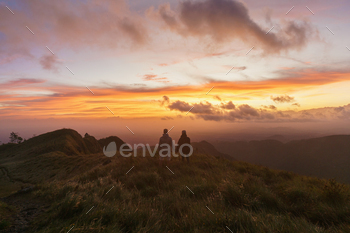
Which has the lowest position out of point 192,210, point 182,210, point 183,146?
point 182,210

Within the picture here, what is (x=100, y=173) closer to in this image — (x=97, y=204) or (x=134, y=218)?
(x=97, y=204)

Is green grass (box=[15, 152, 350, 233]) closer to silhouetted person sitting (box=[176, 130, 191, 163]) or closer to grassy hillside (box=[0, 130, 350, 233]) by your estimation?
grassy hillside (box=[0, 130, 350, 233])

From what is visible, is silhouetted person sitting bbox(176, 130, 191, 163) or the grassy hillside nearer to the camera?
the grassy hillside

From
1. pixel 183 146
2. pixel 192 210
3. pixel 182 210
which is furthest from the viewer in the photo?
pixel 183 146

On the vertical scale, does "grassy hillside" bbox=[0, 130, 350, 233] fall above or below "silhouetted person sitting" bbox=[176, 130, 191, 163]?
below

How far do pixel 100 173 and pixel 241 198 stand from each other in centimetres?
826

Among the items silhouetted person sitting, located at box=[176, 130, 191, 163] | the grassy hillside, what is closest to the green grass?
the grassy hillside

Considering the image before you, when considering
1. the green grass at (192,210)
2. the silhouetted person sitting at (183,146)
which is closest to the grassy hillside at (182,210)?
the green grass at (192,210)

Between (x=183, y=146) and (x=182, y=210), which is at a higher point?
(x=183, y=146)

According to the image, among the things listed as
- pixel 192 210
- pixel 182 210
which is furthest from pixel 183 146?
pixel 192 210

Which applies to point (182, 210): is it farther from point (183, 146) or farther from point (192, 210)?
point (183, 146)

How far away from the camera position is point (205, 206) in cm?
524

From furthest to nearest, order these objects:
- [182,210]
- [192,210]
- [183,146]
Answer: [183,146] < [182,210] < [192,210]

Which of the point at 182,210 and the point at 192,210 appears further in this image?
the point at 182,210
